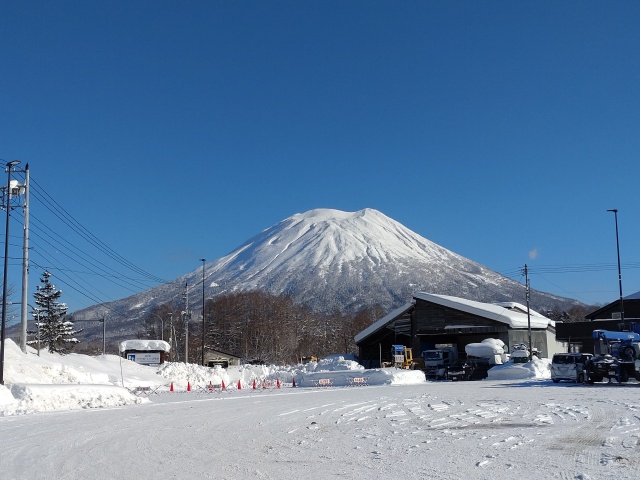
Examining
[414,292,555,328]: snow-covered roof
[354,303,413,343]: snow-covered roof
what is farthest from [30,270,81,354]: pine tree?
[414,292,555,328]: snow-covered roof

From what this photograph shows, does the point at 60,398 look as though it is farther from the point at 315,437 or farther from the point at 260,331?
the point at 260,331

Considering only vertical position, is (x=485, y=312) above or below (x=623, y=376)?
above

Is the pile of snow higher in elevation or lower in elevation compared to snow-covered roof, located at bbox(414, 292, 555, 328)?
lower

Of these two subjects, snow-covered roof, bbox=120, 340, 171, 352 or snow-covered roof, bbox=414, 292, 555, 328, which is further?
snow-covered roof, bbox=414, 292, 555, 328

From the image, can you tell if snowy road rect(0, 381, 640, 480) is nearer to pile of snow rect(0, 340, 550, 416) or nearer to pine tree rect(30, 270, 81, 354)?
pile of snow rect(0, 340, 550, 416)

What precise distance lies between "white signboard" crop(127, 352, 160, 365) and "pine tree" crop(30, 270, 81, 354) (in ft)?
101

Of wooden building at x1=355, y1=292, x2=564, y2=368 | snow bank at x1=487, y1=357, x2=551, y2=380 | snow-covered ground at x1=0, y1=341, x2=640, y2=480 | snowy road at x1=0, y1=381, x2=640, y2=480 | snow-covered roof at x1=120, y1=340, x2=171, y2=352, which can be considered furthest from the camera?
wooden building at x1=355, y1=292, x2=564, y2=368

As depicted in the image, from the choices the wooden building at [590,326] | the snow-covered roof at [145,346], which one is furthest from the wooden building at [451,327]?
the snow-covered roof at [145,346]

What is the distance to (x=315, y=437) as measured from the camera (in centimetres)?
1480

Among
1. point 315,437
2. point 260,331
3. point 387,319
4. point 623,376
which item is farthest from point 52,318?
point 315,437

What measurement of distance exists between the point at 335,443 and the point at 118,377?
3261 centimetres

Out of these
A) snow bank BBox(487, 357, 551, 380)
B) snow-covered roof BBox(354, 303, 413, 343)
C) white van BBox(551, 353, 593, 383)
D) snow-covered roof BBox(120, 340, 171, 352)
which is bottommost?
snow bank BBox(487, 357, 551, 380)

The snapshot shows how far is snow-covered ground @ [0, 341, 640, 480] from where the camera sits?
35.1ft

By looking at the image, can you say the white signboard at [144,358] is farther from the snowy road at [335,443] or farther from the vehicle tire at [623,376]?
the snowy road at [335,443]
